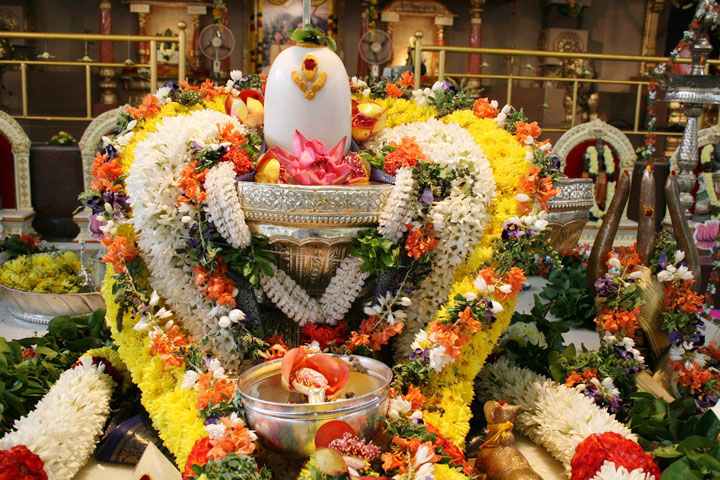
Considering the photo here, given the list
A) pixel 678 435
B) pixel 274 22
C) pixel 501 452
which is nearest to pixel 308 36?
pixel 501 452

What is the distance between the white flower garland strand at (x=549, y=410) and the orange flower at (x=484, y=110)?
0.97 meters

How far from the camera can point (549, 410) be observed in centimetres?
257

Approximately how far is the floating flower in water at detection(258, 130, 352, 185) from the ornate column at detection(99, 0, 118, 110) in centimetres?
874

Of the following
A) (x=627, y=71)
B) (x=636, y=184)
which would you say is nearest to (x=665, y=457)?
(x=636, y=184)

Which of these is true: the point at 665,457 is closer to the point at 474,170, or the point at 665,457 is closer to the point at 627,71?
the point at 474,170

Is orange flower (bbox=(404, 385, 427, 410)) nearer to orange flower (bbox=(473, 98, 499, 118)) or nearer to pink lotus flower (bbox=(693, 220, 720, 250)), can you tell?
orange flower (bbox=(473, 98, 499, 118))

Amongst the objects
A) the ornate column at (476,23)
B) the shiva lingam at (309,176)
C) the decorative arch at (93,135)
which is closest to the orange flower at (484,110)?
the shiva lingam at (309,176)

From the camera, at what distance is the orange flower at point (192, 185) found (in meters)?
2.34

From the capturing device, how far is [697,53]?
5277mm

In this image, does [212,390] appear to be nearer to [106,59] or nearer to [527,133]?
[527,133]

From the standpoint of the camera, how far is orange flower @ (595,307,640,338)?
110 inches

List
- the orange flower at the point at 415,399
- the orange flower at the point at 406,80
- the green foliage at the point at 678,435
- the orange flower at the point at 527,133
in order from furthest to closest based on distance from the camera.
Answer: the orange flower at the point at 406,80 < the orange flower at the point at 527,133 < the orange flower at the point at 415,399 < the green foliage at the point at 678,435

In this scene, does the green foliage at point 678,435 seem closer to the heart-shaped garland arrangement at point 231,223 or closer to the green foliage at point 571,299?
the heart-shaped garland arrangement at point 231,223

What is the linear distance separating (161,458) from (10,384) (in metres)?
0.95
